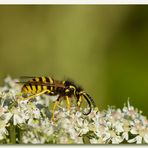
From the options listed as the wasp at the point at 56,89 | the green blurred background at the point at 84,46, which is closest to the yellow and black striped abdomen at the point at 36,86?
the wasp at the point at 56,89

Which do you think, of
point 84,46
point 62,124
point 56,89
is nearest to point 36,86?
point 56,89

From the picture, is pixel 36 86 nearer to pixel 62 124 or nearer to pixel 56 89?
pixel 56 89

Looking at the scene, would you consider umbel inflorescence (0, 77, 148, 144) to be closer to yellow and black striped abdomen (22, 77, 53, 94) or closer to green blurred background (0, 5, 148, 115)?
yellow and black striped abdomen (22, 77, 53, 94)

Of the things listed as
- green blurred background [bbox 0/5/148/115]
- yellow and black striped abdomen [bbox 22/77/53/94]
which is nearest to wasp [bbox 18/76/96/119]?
yellow and black striped abdomen [bbox 22/77/53/94]

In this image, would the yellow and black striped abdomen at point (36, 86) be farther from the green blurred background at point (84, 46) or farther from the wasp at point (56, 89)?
the green blurred background at point (84, 46)

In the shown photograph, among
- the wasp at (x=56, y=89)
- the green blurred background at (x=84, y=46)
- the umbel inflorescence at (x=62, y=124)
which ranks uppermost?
the green blurred background at (x=84, y=46)

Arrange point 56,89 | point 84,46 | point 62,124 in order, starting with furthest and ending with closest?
1. point 84,46
2. point 56,89
3. point 62,124
